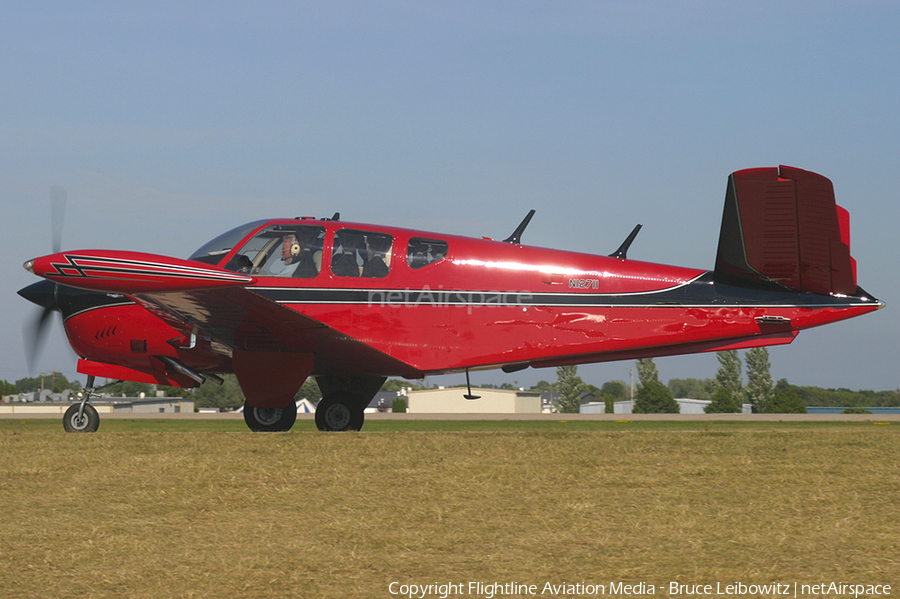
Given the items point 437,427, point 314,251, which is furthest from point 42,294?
point 437,427

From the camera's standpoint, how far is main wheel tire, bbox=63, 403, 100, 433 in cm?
1189

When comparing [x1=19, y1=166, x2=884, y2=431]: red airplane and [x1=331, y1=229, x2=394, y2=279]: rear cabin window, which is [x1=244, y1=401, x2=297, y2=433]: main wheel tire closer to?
[x1=19, y1=166, x2=884, y2=431]: red airplane

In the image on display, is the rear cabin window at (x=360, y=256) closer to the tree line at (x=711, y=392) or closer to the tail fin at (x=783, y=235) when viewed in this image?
the tail fin at (x=783, y=235)

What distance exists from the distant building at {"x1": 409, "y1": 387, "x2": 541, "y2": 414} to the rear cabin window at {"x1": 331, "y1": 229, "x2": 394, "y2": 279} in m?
57.8

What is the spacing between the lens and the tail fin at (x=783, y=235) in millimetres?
9516

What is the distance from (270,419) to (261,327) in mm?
1974

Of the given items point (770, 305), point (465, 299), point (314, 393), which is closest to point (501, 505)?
point (465, 299)

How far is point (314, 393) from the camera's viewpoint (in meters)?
100

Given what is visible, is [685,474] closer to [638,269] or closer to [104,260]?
[638,269]

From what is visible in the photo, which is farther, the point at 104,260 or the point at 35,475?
the point at 104,260

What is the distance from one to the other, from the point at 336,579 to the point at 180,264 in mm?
5280

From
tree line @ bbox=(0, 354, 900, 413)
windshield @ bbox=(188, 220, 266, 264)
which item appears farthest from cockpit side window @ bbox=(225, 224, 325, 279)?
tree line @ bbox=(0, 354, 900, 413)

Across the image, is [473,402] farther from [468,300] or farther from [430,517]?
[430,517]

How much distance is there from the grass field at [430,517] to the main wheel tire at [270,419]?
291 cm
